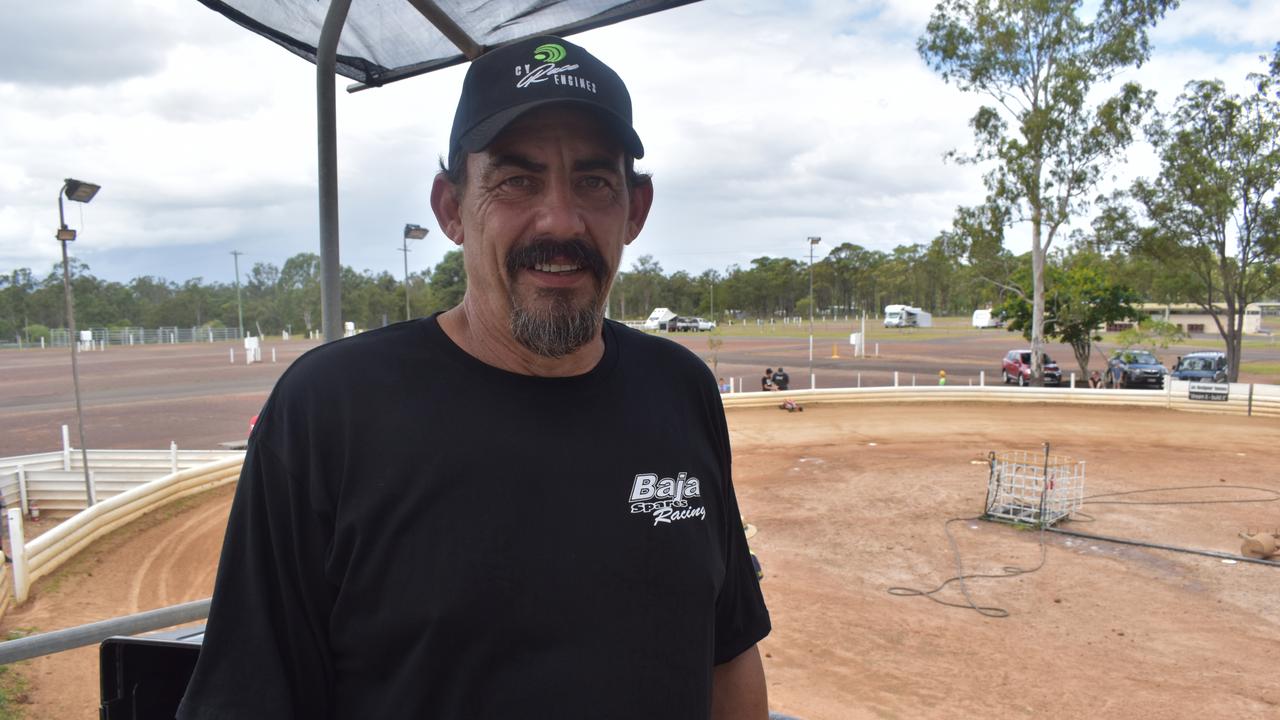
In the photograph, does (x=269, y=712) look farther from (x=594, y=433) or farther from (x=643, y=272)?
(x=643, y=272)

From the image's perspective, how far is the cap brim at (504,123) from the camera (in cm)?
152

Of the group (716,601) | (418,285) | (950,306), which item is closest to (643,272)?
(418,285)

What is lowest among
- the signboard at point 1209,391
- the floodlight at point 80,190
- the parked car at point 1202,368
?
the signboard at point 1209,391

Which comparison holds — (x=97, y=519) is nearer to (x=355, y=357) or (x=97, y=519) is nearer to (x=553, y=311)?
(x=355, y=357)

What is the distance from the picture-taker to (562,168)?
5.31ft

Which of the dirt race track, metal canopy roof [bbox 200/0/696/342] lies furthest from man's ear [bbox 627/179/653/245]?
the dirt race track

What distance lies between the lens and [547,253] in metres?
1.62

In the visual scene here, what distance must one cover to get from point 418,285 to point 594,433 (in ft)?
318

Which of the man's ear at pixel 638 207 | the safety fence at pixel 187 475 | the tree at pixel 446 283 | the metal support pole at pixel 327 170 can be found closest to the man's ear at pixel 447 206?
the man's ear at pixel 638 207

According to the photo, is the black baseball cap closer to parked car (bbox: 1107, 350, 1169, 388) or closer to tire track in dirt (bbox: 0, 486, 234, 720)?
tire track in dirt (bbox: 0, 486, 234, 720)

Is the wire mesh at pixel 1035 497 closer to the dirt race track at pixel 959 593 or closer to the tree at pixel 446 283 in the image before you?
the dirt race track at pixel 959 593

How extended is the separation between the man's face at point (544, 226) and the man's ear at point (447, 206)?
0.10 meters

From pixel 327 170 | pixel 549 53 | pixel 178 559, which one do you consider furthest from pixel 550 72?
pixel 178 559

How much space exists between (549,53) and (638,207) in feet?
1.48
